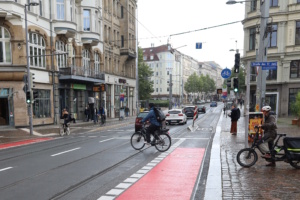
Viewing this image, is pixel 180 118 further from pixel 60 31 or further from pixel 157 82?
pixel 157 82

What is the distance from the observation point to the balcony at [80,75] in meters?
28.2

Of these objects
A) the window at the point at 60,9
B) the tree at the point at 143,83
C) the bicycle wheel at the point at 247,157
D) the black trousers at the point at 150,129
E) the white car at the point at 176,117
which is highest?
the window at the point at 60,9

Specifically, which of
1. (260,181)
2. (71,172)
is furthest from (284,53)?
(71,172)

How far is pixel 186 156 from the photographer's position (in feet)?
32.7

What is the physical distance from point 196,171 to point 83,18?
1143 inches

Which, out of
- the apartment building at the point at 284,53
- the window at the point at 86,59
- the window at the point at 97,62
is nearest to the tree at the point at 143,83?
the window at the point at 97,62

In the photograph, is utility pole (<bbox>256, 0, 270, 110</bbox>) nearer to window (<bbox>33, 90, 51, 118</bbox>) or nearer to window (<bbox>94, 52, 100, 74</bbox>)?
window (<bbox>33, 90, 51, 118</bbox>)

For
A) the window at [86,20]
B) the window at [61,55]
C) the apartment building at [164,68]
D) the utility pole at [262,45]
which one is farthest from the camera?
the apartment building at [164,68]

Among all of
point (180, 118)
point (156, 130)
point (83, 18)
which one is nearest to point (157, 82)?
point (83, 18)

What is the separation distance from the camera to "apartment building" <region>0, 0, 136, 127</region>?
22.8 meters

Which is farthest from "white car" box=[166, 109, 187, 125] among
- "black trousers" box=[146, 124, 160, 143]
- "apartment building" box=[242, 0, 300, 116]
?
"black trousers" box=[146, 124, 160, 143]

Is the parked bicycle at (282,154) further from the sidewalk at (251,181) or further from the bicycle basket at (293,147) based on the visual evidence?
the sidewalk at (251,181)

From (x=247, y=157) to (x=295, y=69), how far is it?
2705 centimetres

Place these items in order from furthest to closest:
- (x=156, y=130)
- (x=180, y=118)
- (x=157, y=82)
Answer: (x=157, y=82) → (x=180, y=118) → (x=156, y=130)
